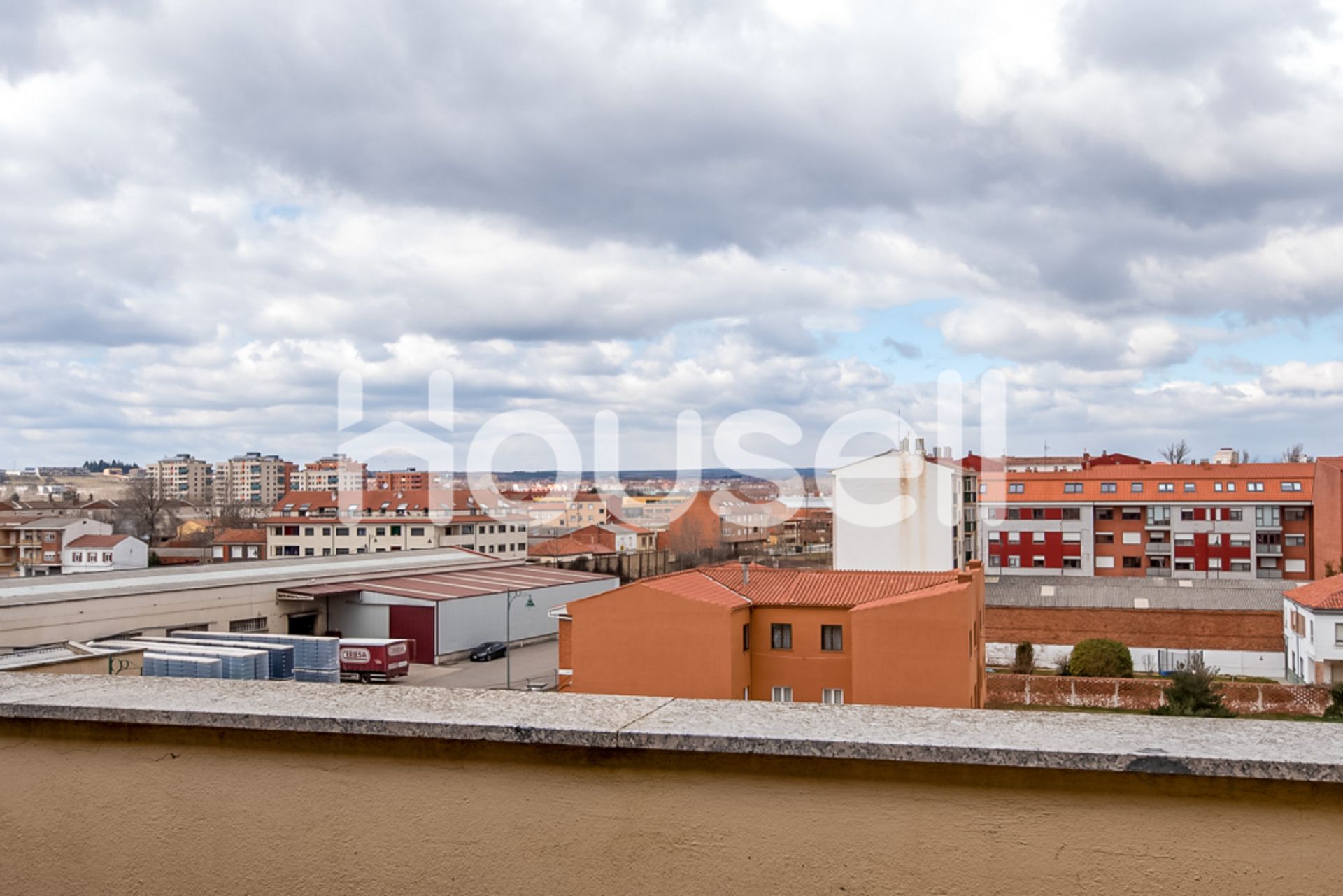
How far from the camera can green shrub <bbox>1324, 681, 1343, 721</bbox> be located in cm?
2472

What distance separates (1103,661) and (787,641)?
13621mm

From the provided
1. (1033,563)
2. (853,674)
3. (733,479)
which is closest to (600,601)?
(853,674)

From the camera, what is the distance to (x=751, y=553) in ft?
254

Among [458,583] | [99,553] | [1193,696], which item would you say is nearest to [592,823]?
[1193,696]

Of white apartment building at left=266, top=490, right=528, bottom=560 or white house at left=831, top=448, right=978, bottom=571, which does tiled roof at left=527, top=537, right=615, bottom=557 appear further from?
white house at left=831, top=448, right=978, bottom=571

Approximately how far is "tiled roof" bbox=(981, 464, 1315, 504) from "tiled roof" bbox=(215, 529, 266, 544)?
164 ft

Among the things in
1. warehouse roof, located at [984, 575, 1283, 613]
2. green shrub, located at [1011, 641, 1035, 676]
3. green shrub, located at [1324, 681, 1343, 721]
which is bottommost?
green shrub, located at [1011, 641, 1035, 676]

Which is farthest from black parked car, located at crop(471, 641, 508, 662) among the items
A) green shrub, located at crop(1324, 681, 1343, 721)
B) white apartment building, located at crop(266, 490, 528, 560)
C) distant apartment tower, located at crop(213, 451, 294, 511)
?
distant apartment tower, located at crop(213, 451, 294, 511)

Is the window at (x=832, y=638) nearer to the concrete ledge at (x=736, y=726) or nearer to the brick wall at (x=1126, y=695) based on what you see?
the brick wall at (x=1126, y=695)

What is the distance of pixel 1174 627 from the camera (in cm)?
3362

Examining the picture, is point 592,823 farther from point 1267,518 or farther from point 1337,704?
point 1267,518

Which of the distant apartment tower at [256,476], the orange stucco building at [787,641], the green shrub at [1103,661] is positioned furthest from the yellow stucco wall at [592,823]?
the distant apartment tower at [256,476]

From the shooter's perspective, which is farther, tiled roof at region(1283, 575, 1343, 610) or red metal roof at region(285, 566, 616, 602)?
red metal roof at region(285, 566, 616, 602)

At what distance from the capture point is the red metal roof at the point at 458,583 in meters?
37.6
